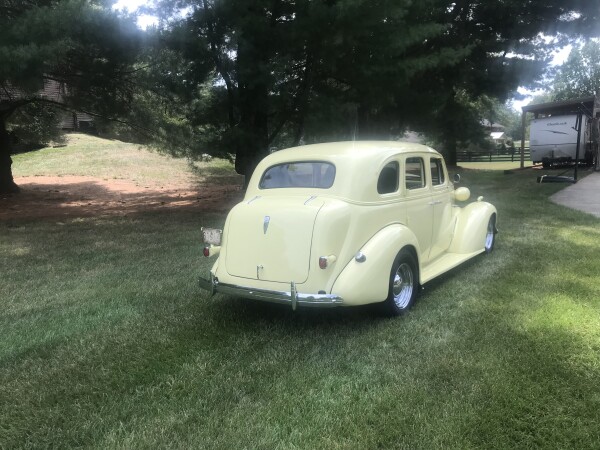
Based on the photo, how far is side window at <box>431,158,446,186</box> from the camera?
5617 millimetres

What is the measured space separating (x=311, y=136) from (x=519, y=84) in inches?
446

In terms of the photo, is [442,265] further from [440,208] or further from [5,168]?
[5,168]

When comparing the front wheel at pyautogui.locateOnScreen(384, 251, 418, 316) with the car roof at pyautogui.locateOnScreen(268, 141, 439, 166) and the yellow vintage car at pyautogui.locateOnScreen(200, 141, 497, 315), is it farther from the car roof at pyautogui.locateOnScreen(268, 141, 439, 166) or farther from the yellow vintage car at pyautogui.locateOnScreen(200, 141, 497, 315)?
the car roof at pyautogui.locateOnScreen(268, 141, 439, 166)

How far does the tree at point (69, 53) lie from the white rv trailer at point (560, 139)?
1722 centimetres

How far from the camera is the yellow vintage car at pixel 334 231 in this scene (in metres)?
3.94

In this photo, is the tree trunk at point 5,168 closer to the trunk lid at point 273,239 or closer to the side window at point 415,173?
the trunk lid at point 273,239

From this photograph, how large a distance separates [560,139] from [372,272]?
19555 mm

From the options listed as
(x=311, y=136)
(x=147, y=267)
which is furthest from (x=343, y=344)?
(x=311, y=136)

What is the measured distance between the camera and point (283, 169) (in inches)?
194

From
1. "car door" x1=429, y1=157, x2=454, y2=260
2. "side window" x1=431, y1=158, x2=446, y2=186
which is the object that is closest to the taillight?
"car door" x1=429, y1=157, x2=454, y2=260

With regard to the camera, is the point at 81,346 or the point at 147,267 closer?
the point at 81,346

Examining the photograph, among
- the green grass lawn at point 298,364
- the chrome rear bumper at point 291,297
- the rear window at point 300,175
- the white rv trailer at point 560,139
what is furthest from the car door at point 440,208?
the white rv trailer at point 560,139

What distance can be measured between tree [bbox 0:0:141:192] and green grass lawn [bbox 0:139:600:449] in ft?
13.1

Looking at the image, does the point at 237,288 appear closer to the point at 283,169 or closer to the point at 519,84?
the point at 283,169
